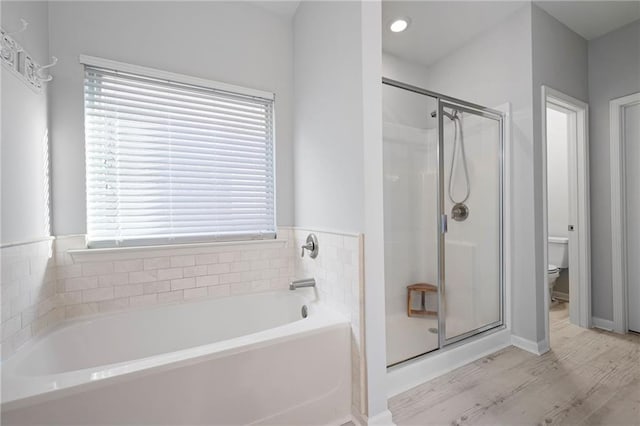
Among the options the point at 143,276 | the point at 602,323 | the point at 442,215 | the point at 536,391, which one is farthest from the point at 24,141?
the point at 602,323

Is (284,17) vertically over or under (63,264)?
over

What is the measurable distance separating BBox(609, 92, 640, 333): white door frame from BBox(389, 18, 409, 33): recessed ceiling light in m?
1.95

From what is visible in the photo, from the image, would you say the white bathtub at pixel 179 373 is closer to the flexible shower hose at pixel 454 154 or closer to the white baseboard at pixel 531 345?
the flexible shower hose at pixel 454 154

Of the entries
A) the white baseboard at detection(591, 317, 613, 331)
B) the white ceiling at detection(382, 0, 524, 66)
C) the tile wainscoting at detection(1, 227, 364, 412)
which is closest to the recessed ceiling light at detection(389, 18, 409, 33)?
the white ceiling at detection(382, 0, 524, 66)

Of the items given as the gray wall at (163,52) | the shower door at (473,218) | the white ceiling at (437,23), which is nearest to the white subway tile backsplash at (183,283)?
the gray wall at (163,52)

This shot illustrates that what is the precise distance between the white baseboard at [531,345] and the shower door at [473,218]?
0.18 m

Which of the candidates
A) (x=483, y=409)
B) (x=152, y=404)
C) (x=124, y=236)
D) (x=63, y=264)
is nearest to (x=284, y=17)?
(x=124, y=236)

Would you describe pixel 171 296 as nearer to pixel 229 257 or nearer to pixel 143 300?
pixel 143 300

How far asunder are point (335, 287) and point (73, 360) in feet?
4.75

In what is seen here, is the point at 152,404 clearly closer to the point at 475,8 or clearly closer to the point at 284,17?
the point at 284,17

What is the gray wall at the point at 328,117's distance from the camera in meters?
1.48

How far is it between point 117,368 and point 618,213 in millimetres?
3674

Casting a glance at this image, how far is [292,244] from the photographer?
2.25m

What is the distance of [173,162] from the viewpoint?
1.87 meters
